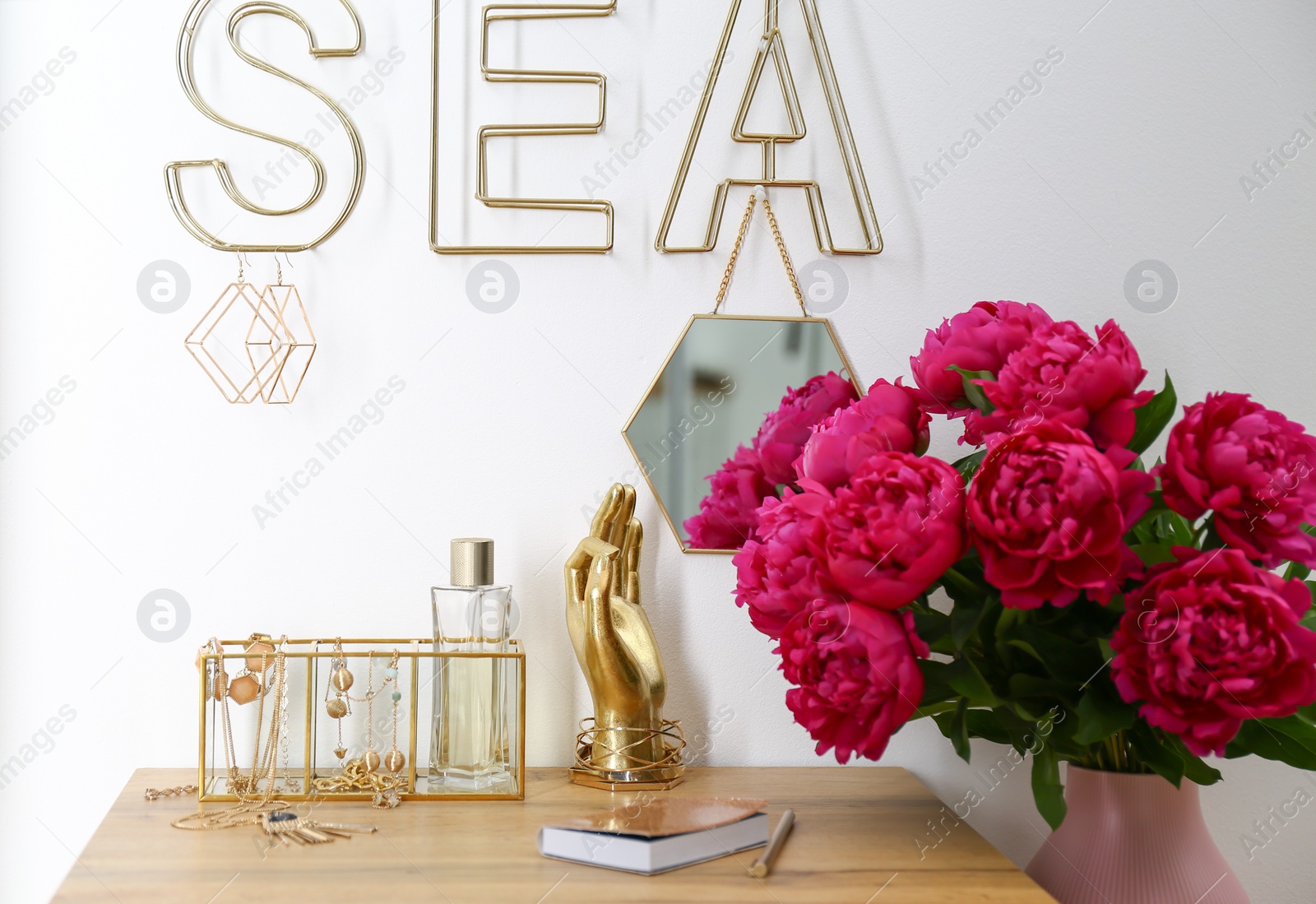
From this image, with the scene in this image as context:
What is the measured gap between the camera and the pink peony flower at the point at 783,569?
0.68 metres

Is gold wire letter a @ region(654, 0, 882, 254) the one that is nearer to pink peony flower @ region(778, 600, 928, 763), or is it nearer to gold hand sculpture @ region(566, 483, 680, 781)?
gold hand sculpture @ region(566, 483, 680, 781)

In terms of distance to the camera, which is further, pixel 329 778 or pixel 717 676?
pixel 717 676

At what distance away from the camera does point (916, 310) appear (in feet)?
3.31

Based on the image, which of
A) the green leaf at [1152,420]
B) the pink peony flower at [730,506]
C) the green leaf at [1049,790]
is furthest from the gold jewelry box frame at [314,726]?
the green leaf at [1152,420]

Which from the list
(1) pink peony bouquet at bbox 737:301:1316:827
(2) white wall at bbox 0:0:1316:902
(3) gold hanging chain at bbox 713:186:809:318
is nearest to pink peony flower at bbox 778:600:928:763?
(1) pink peony bouquet at bbox 737:301:1316:827

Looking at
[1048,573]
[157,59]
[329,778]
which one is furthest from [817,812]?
[157,59]

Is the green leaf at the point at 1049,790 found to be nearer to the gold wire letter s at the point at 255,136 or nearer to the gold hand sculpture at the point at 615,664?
the gold hand sculpture at the point at 615,664

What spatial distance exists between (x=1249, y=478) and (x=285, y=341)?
2.86 feet

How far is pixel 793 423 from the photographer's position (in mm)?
955

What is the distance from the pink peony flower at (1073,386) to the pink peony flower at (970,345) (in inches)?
1.2

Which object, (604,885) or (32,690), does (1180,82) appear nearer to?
(604,885)

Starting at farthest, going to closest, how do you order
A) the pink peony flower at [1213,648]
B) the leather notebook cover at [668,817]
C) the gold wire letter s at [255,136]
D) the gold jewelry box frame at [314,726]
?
1. the gold wire letter s at [255,136]
2. the gold jewelry box frame at [314,726]
3. the leather notebook cover at [668,817]
4. the pink peony flower at [1213,648]

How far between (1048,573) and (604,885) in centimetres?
38

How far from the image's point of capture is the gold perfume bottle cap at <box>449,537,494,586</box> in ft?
2.92
